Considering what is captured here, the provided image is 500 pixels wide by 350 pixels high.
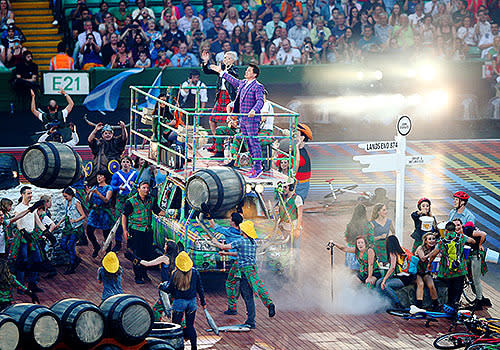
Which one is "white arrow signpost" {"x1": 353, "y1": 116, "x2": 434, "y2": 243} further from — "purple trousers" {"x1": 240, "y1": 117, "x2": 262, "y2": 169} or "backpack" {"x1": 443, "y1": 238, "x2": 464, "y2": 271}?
"purple trousers" {"x1": 240, "y1": 117, "x2": 262, "y2": 169}

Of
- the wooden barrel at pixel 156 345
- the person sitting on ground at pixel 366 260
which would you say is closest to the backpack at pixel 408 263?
the person sitting on ground at pixel 366 260

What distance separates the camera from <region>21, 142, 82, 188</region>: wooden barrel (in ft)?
43.0

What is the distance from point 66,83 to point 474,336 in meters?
15.9

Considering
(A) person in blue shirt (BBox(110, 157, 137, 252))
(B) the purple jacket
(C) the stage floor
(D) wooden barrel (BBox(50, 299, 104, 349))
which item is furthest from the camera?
(A) person in blue shirt (BBox(110, 157, 137, 252))

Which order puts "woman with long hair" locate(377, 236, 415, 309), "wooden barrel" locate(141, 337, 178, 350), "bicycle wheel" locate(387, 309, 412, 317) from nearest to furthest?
"wooden barrel" locate(141, 337, 178, 350), "bicycle wheel" locate(387, 309, 412, 317), "woman with long hair" locate(377, 236, 415, 309)

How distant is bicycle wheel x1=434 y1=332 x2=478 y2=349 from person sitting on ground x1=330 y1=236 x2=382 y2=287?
1.86 m

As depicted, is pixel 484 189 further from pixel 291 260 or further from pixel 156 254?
pixel 156 254

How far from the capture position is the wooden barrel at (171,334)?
11.8 meters

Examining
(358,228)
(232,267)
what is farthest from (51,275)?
(358,228)

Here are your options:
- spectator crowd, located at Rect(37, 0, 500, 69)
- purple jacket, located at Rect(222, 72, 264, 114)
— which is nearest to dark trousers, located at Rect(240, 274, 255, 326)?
purple jacket, located at Rect(222, 72, 264, 114)

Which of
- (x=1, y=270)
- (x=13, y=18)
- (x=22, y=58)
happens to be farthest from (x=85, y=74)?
(x=1, y=270)

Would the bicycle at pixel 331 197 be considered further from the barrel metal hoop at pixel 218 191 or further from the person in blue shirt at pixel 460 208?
the barrel metal hoop at pixel 218 191

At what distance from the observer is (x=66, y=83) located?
2539cm

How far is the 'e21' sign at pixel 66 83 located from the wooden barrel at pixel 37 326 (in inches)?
617
